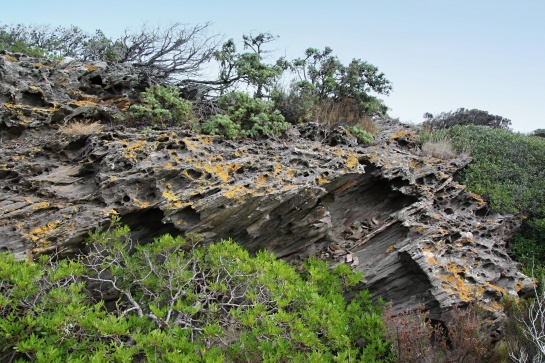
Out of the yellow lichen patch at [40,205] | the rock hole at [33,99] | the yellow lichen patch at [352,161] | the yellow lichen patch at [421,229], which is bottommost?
the yellow lichen patch at [40,205]

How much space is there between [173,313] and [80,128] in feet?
14.0

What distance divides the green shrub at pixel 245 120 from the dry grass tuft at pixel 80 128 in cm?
210

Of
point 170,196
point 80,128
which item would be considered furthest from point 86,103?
point 170,196

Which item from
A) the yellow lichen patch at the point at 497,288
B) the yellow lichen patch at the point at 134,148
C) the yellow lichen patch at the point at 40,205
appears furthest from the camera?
the yellow lichen patch at the point at 497,288

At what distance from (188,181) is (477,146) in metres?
8.79

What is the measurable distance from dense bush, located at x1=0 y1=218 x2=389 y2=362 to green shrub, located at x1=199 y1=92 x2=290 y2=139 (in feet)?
9.41

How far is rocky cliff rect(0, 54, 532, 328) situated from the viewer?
5914 mm

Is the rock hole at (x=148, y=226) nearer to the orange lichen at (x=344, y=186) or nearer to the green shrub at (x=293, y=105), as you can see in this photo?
the orange lichen at (x=344, y=186)

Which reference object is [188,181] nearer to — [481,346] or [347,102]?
[481,346]

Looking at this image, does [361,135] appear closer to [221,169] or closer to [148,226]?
[221,169]

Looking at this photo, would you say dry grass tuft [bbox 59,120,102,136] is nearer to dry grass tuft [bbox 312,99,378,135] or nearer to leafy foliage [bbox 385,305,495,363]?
dry grass tuft [bbox 312,99,378,135]

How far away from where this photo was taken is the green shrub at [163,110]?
7.95 meters

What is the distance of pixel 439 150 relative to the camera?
10.1 m

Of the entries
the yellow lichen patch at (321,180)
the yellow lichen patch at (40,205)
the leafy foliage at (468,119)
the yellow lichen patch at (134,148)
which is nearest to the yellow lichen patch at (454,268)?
the yellow lichen patch at (321,180)
